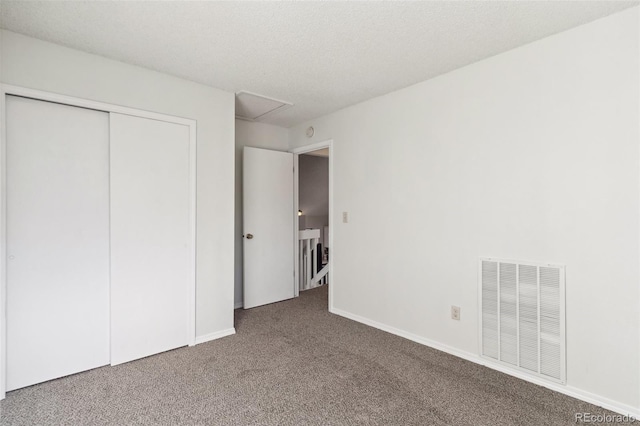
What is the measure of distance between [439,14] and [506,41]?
651mm

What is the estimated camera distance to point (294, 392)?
7.01ft

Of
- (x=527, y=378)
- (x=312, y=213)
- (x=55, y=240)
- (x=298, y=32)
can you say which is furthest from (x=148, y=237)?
(x=312, y=213)

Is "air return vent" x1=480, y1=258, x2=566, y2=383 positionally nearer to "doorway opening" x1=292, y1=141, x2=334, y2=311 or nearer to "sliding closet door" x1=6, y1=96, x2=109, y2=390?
"doorway opening" x1=292, y1=141, x2=334, y2=311

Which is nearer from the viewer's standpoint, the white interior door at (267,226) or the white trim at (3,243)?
the white trim at (3,243)

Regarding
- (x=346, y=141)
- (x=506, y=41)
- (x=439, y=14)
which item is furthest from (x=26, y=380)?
(x=506, y=41)

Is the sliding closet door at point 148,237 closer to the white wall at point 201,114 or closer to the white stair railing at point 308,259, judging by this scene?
the white wall at point 201,114

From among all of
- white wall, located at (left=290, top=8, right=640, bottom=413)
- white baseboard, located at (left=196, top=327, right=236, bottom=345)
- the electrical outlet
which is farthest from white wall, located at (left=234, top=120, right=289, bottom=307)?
the electrical outlet

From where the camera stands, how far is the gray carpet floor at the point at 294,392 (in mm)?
1882

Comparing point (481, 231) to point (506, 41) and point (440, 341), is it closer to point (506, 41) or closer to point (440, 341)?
point (440, 341)

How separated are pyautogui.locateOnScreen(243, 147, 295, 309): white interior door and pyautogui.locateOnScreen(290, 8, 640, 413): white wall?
1154 mm

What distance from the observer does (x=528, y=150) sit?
2275 mm

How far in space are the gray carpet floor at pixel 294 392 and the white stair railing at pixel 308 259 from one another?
6.95 ft

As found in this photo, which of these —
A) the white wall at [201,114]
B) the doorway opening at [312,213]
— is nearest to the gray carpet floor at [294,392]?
the white wall at [201,114]

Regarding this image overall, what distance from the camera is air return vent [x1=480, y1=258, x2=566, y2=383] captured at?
215cm
